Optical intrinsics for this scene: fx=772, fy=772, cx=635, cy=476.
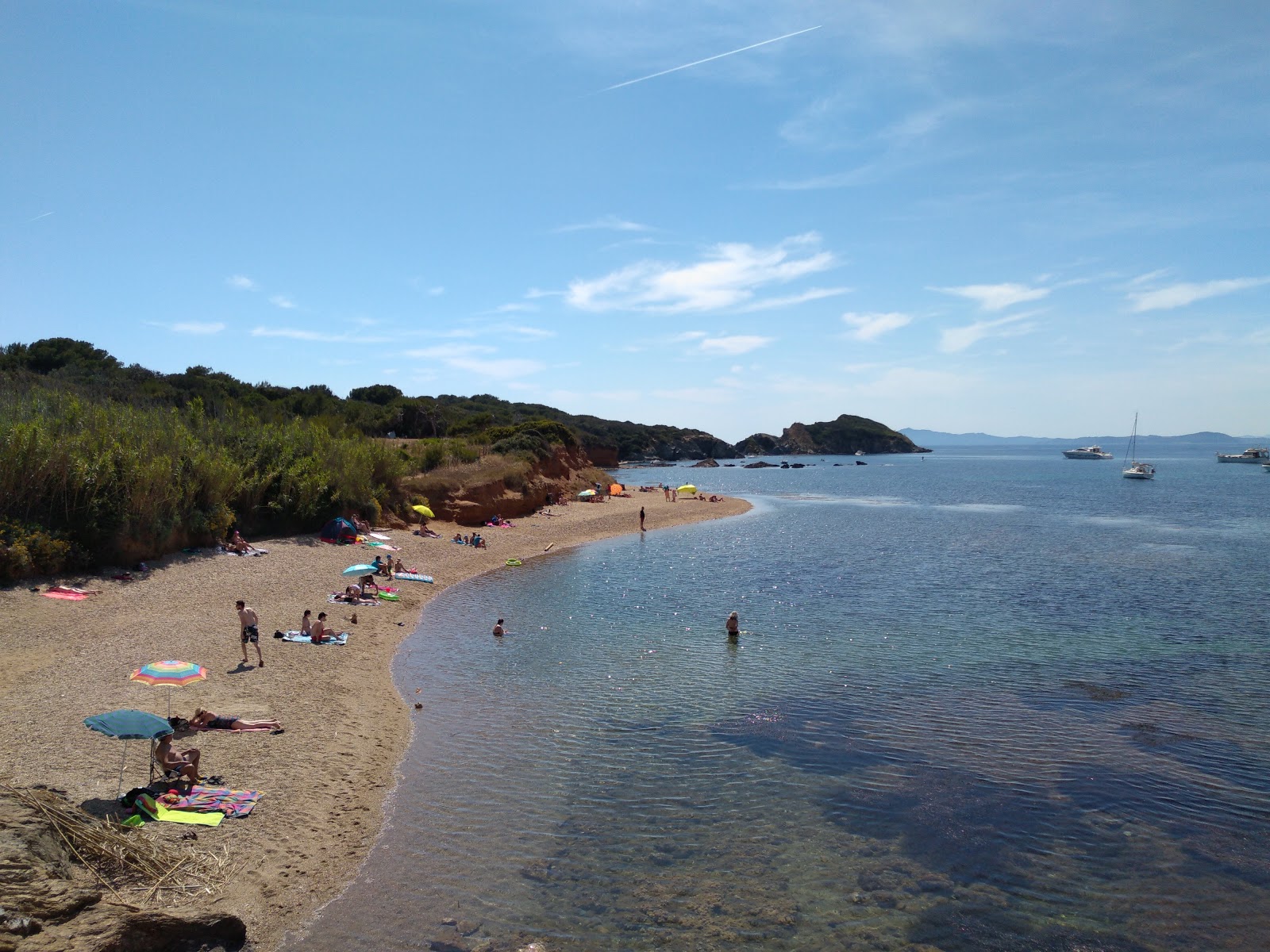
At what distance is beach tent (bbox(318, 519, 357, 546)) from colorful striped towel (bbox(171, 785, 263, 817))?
22.8 meters

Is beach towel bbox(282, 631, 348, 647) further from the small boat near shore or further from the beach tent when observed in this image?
the small boat near shore

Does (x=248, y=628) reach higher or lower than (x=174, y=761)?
higher

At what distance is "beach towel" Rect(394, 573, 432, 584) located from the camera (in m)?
28.8

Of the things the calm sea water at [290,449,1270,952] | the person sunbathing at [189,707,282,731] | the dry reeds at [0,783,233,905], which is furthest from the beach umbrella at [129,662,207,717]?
the calm sea water at [290,449,1270,952]

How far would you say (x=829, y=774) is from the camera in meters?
13.0

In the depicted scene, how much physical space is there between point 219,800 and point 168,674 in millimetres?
3283

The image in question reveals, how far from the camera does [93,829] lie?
8.24m

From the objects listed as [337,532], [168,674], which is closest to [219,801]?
[168,674]

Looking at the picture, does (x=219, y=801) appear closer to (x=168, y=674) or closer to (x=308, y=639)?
(x=168, y=674)

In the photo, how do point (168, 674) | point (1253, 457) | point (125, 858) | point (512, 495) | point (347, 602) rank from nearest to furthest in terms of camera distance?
point (125, 858) < point (168, 674) < point (347, 602) < point (512, 495) < point (1253, 457)

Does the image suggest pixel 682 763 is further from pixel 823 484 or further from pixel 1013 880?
pixel 823 484

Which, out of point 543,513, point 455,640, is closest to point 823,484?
point 543,513

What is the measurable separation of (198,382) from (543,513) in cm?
3901

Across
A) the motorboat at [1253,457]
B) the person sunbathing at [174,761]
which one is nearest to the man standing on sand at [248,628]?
the person sunbathing at [174,761]
